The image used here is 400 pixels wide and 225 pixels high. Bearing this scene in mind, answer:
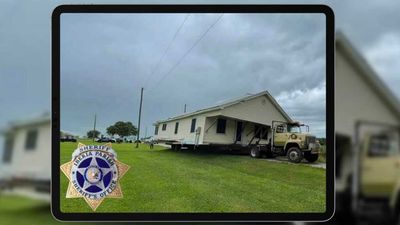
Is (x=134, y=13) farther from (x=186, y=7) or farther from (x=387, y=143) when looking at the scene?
(x=387, y=143)

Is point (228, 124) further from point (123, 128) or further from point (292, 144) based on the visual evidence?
point (123, 128)

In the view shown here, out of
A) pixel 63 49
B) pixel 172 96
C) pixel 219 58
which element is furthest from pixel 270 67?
pixel 63 49

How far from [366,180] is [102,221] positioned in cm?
133

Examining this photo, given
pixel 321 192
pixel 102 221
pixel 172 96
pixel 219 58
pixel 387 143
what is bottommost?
pixel 102 221

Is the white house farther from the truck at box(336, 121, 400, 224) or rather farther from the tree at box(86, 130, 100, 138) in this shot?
the truck at box(336, 121, 400, 224)

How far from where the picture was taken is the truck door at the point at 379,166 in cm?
255

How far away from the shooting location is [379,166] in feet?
8.59

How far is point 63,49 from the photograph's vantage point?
2.37 metres

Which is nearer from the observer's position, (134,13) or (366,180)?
(134,13)

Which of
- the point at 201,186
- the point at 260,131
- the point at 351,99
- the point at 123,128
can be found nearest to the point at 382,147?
the point at 351,99

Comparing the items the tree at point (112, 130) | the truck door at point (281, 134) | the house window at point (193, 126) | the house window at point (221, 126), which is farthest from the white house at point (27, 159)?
the truck door at point (281, 134)

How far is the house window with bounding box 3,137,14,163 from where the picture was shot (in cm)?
232

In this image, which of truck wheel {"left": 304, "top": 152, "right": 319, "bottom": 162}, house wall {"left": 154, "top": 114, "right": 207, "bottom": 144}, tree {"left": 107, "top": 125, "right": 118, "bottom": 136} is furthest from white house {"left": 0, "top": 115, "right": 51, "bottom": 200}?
truck wheel {"left": 304, "top": 152, "right": 319, "bottom": 162}

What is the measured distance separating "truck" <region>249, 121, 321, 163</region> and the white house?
0.98m
